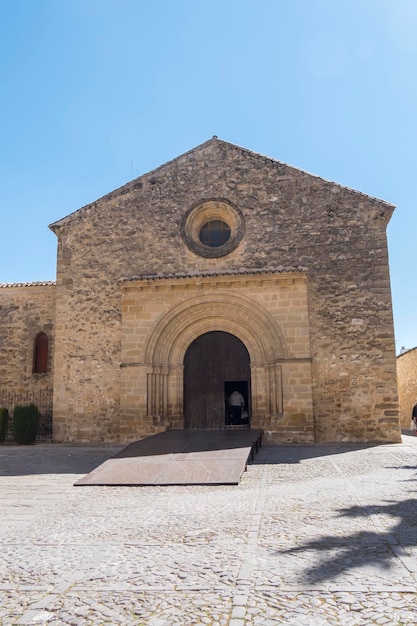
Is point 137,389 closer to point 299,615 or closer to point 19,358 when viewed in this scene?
point 19,358

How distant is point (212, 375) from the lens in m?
13.3

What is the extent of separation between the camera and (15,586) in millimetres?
3672

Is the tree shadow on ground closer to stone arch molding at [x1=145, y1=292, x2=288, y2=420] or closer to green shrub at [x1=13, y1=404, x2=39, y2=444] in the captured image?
stone arch molding at [x1=145, y1=292, x2=288, y2=420]

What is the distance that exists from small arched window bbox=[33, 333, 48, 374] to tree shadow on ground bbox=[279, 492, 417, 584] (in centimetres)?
1133

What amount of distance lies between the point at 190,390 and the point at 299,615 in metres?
10.3

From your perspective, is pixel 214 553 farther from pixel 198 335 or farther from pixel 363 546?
pixel 198 335

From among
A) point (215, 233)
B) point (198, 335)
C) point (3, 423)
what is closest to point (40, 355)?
point (3, 423)

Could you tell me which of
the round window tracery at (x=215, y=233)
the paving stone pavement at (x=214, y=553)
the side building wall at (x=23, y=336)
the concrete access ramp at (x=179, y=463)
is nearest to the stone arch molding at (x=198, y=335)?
the round window tracery at (x=215, y=233)

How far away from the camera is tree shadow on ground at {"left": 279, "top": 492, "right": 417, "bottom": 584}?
12.6 feet

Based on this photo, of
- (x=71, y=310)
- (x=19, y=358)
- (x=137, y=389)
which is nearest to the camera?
(x=137, y=389)

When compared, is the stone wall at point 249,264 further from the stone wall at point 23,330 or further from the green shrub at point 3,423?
the green shrub at point 3,423

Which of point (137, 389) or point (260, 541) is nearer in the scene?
point (260, 541)

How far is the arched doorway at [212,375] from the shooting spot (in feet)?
43.1

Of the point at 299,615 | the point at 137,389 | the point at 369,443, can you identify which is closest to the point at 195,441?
the point at 137,389
